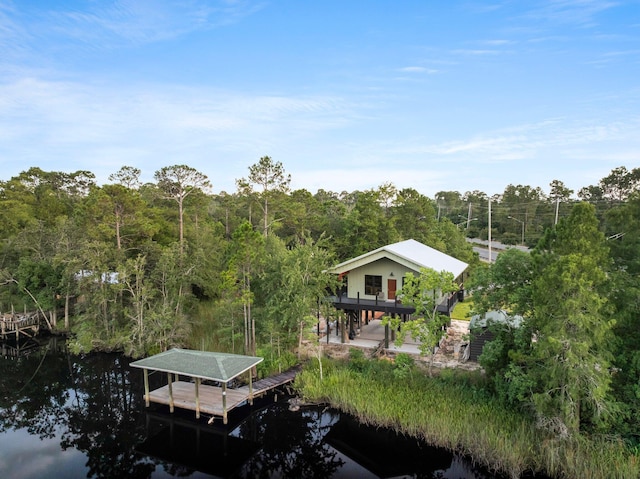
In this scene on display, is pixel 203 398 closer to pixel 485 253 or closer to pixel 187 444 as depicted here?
pixel 187 444

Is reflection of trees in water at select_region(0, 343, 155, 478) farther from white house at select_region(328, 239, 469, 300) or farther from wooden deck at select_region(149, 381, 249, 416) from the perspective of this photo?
white house at select_region(328, 239, 469, 300)

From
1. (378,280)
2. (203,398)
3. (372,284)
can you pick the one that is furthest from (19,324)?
(378,280)

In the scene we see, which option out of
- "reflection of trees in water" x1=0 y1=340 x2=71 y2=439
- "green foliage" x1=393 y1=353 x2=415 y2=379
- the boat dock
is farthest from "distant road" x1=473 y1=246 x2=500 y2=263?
"reflection of trees in water" x1=0 y1=340 x2=71 y2=439

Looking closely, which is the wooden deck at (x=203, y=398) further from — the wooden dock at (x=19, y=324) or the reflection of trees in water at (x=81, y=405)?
the wooden dock at (x=19, y=324)

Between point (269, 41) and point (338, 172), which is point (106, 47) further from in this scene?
point (338, 172)

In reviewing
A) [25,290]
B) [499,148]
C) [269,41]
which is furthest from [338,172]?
[25,290]

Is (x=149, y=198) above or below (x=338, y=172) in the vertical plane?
below

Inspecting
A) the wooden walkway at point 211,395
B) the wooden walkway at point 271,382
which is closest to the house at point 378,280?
the wooden walkway at point 271,382
